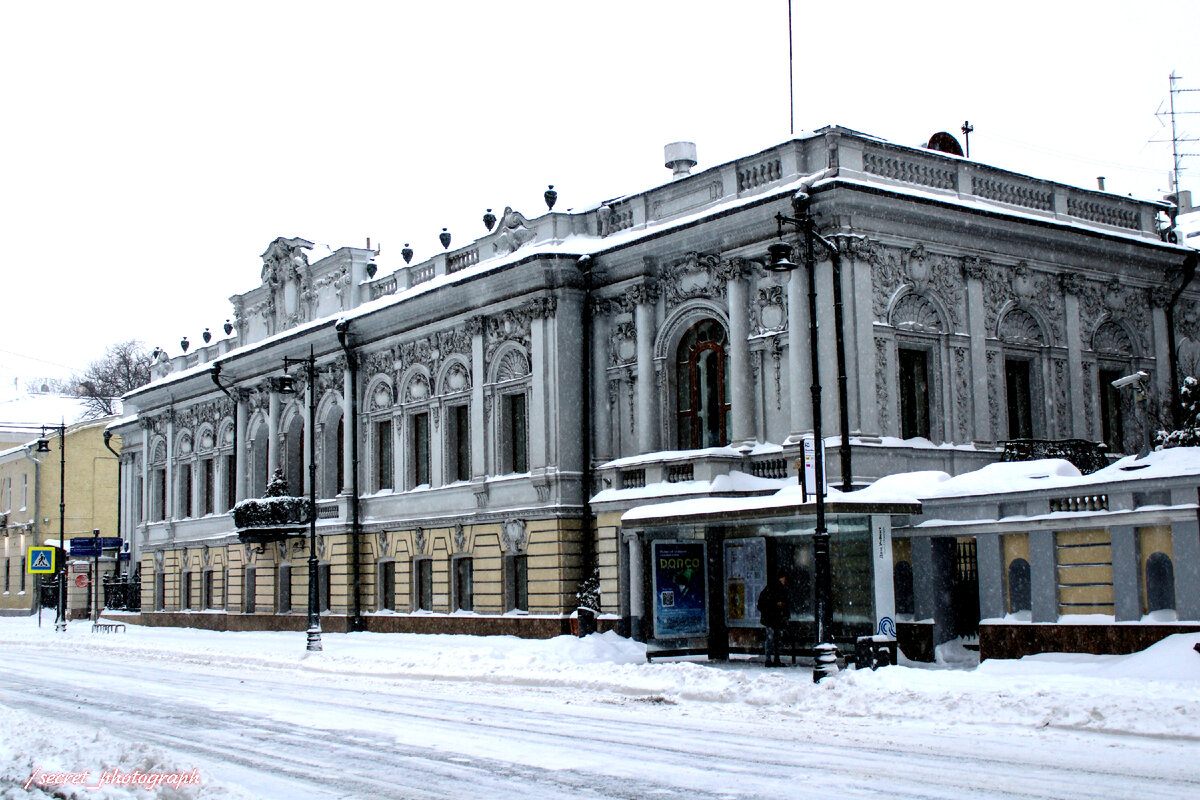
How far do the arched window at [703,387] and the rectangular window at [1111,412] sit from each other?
30.2 ft

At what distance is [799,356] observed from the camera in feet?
86.4

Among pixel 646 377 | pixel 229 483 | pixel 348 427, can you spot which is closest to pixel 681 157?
pixel 646 377

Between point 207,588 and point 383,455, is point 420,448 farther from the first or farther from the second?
point 207,588

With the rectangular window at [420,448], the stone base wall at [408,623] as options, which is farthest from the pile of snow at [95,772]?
the rectangular window at [420,448]

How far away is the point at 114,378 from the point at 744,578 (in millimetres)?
75060

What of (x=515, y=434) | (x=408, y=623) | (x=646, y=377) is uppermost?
(x=646, y=377)

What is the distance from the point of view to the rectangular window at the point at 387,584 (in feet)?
125

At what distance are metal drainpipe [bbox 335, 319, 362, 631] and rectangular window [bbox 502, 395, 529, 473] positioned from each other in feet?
24.6

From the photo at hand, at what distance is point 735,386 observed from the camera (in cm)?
2791

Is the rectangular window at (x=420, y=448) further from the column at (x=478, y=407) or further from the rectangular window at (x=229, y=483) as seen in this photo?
the rectangular window at (x=229, y=483)

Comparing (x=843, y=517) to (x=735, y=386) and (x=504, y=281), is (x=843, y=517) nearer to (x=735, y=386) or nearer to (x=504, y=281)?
(x=735, y=386)

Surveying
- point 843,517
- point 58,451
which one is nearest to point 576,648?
point 843,517

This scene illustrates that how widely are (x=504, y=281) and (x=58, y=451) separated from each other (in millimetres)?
42691

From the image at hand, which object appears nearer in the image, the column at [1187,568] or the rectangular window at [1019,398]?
the column at [1187,568]
